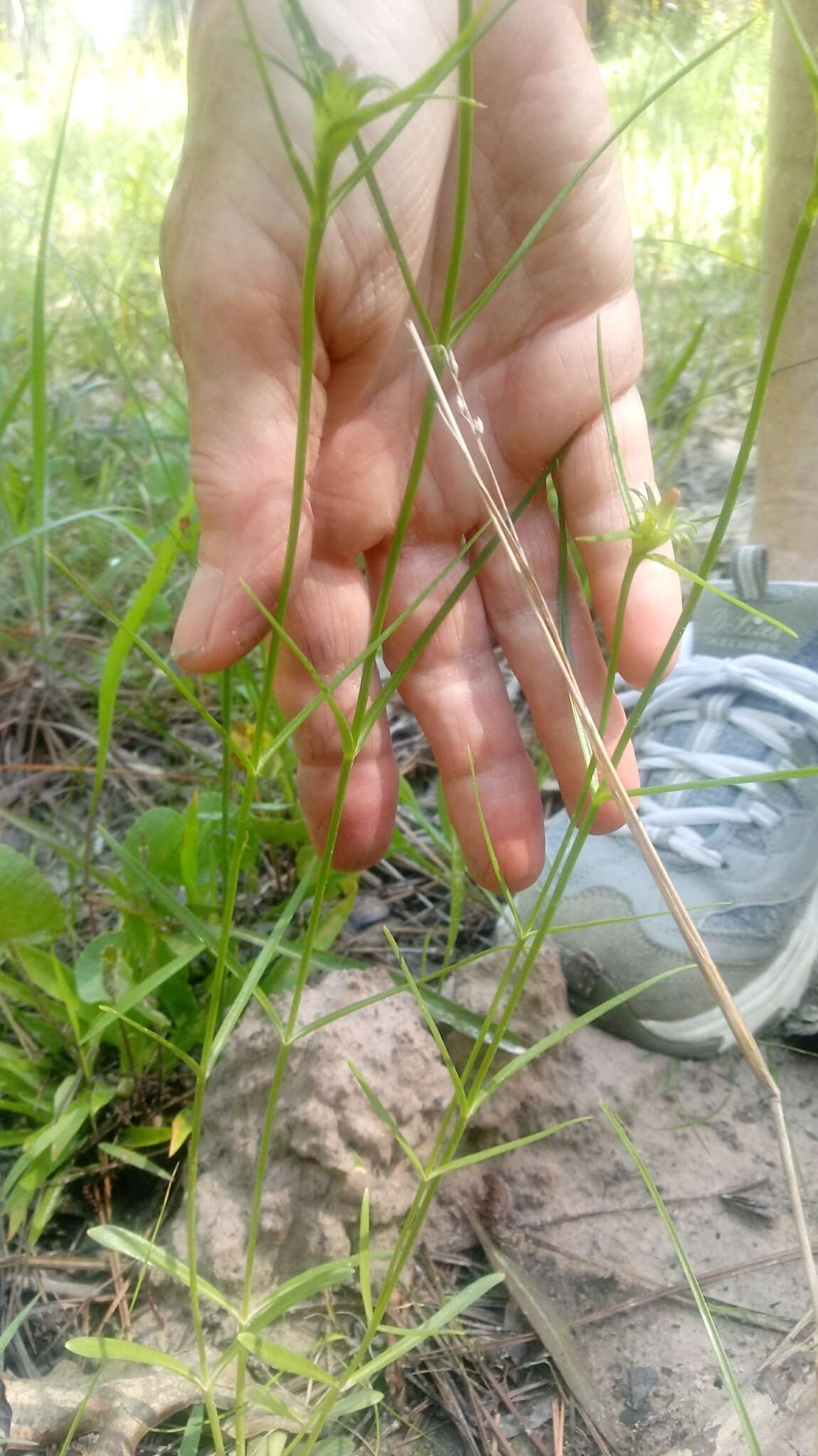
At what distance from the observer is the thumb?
2.59ft

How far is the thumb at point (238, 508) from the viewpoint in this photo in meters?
0.79

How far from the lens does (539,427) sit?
1.02m

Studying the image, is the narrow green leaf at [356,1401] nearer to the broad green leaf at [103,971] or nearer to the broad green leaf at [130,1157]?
the broad green leaf at [130,1157]

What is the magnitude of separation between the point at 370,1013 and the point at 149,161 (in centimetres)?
276

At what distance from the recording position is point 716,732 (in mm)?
1410

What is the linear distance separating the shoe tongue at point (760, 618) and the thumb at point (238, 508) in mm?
695

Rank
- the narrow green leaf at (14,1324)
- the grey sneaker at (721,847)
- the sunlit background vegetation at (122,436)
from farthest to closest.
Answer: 1. the grey sneaker at (721,847)
2. the sunlit background vegetation at (122,436)
3. the narrow green leaf at (14,1324)

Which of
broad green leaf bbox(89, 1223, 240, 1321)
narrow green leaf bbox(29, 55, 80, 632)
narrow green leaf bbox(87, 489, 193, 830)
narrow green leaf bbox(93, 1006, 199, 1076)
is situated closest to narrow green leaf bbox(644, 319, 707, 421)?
narrow green leaf bbox(87, 489, 193, 830)

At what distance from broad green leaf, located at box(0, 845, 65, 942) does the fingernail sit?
28 cm

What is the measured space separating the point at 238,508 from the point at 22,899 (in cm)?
42

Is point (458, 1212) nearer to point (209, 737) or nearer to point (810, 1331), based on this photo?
point (810, 1331)

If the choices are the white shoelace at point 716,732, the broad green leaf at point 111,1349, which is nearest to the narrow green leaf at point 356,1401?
the broad green leaf at point 111,1349

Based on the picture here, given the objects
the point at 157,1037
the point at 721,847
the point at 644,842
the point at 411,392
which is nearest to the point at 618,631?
the point at 644,842

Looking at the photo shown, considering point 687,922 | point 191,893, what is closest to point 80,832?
point 191,893
